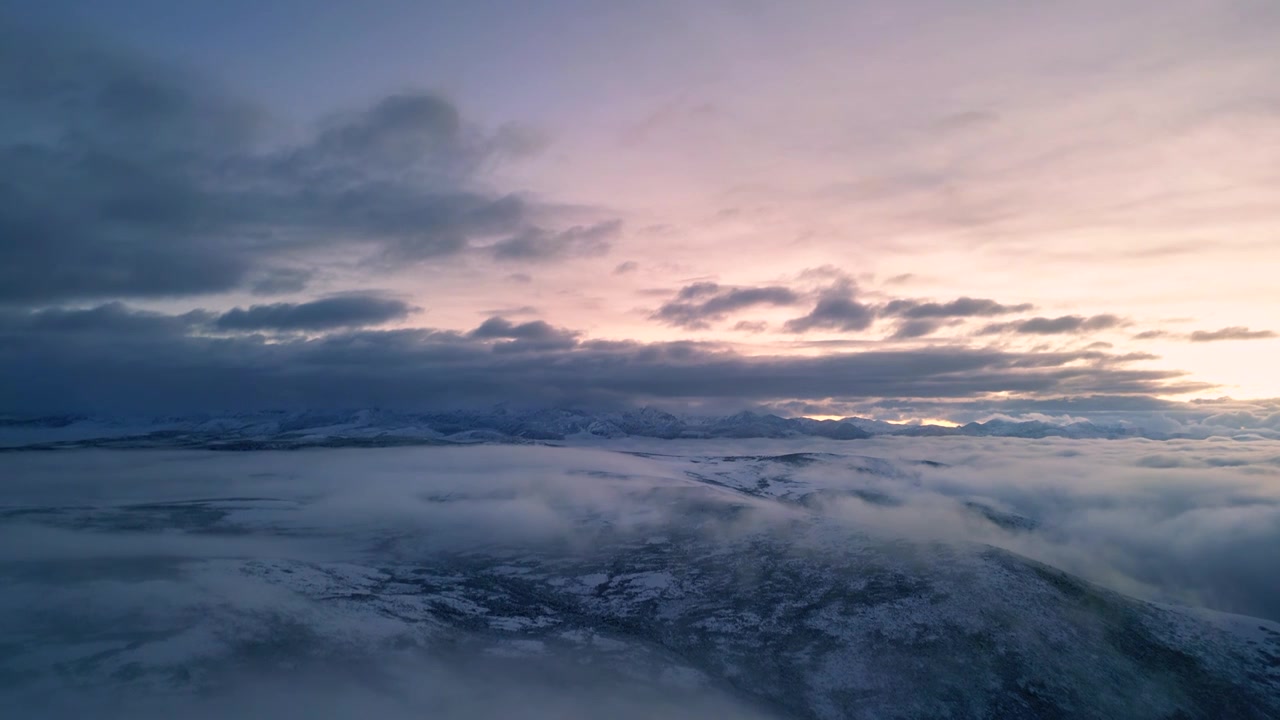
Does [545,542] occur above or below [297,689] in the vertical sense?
below

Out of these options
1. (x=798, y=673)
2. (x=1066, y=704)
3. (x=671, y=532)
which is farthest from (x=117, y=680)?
(x=671, y=532)

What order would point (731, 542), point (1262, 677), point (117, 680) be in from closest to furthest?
point (117, 680)
point (1262, 677)
point (731, 542)

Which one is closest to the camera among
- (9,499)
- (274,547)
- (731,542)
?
(274,547)

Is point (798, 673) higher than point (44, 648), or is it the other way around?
point (44, 648)

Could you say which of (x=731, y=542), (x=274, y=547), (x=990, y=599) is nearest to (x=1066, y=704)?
(x=990, y=599)

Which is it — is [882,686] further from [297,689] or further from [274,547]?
[274,547]

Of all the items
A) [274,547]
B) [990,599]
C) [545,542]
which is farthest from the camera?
[545,542]

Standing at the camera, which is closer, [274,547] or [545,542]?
[274,547]

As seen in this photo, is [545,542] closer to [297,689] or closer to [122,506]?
[297,689]

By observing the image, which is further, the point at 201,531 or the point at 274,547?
Answer: the point at 201,531
